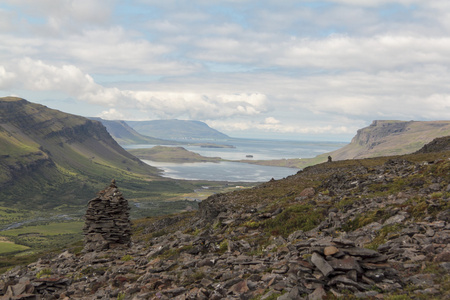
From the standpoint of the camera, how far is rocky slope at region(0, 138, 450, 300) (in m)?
13.5

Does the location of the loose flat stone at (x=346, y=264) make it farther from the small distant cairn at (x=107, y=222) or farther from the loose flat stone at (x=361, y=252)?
the small distant cairn at (x=107, y=222)

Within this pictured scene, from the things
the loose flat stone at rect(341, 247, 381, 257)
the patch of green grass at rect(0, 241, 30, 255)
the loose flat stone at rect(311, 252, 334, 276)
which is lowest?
the patch of green grass at rect(0, 241, 30, 255)

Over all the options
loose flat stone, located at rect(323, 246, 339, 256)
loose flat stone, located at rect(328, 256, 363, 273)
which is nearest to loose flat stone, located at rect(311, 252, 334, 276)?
loose flat stone, located at rect(328, 256, 363, 273)

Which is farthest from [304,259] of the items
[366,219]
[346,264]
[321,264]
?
[366,219]

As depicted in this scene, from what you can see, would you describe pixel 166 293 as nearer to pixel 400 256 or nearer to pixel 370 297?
pixel 370 297

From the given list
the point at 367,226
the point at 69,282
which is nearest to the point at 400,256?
the point at 367,226

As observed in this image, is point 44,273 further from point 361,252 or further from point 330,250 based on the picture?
point 361,252

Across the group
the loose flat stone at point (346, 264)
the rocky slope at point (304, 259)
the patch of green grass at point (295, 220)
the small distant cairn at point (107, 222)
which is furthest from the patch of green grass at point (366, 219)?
the small distant cairn at point (107, 222)

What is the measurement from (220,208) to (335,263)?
29.9 meters

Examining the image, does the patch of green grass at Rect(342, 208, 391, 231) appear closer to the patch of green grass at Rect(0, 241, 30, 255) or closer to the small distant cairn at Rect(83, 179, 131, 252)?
the small distant cairn at Rect(83, 179, 131, 252)

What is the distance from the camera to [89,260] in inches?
1067

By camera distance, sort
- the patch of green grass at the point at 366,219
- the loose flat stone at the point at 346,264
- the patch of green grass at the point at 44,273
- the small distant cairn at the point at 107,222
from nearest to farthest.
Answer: the loose flat stone at the point at 346,264, the patch of green grass at the point at 366,219, the patch of green grass at the point at 44,273, the small distant cairn at the point at 107,222

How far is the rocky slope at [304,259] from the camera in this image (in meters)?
13.5

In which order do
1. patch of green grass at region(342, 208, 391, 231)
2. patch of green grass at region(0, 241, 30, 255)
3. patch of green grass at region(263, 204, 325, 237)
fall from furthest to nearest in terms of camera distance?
1. patch of green grass at region(0, 241, 30, 255)
2. patch of green grass at region(263, 204, 325, 237)
3. patch of green grass at region(342, 208, 391, 231)
